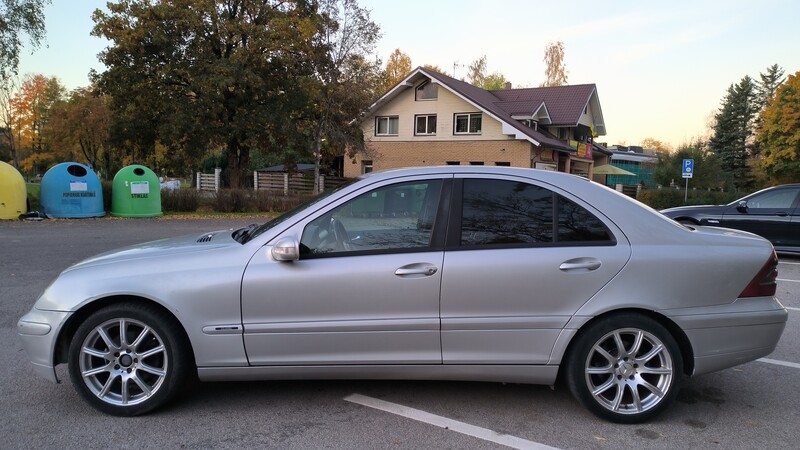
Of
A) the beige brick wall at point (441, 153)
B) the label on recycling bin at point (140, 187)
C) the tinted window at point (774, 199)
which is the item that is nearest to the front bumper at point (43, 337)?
the tinted window at point (774, 199)

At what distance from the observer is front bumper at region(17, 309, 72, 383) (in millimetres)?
3307

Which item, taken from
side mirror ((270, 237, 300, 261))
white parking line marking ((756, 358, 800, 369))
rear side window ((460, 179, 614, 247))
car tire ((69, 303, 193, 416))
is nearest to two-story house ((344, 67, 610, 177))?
white parking line marking ((756, 358, 800, 369))

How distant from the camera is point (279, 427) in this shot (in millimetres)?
3254

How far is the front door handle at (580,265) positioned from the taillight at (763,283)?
1012 millimetres

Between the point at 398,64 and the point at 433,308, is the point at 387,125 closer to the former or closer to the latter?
the point at 398,64

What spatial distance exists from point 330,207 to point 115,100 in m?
27.5

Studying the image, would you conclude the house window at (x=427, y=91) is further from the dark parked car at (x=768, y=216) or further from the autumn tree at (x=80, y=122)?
the autumn tree at (x=80, y=122)

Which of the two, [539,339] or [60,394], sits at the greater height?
[539,339]

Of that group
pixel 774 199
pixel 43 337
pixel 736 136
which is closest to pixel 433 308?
pixel 43 337

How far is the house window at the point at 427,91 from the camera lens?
33.2 m

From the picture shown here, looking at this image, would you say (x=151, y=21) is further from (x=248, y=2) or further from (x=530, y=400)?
(x=530, y=400)

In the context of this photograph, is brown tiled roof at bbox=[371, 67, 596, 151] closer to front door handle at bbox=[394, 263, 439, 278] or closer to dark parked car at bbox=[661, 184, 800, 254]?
dark parked car at bbox=[661, 184, 800, 254]

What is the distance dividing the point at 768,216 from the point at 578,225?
9.29 metres

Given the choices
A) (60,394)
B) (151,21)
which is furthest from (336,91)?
(60,394)
